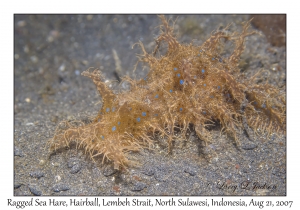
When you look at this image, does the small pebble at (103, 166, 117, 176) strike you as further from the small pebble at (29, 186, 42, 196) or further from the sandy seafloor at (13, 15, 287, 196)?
the small pebble at (29, 186, 42, 196)

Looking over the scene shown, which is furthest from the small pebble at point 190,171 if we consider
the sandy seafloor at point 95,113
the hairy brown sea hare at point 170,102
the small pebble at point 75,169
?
the small pebble at point 75,169

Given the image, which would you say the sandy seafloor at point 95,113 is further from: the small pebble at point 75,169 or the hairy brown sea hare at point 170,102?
the hairy brown sea hare at point 170,102

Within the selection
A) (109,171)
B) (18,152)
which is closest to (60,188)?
(109,171)

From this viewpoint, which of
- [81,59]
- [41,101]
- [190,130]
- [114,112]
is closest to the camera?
[114,112]

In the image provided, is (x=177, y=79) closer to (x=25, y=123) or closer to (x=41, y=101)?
(x=25, y=123)

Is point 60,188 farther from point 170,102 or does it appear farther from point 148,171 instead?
point 170,102

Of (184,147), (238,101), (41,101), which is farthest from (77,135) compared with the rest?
(41,101)

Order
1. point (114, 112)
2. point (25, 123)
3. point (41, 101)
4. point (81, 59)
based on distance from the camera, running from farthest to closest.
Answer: point (81, 59)
point (41, 101)
point (25, 123)
point (114, 112)
